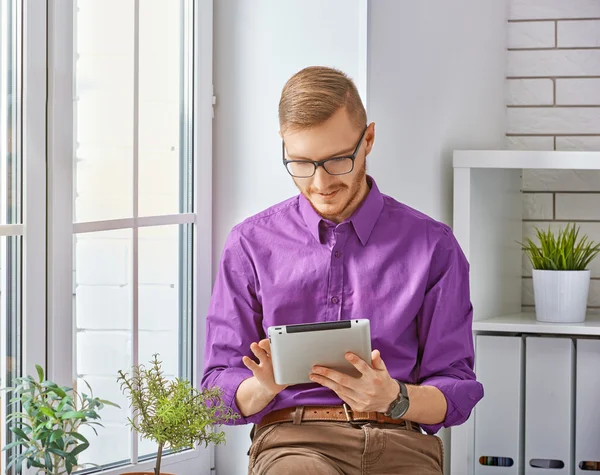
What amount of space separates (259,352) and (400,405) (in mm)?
284

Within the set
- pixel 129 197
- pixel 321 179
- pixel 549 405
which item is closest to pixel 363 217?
pixel 321 179

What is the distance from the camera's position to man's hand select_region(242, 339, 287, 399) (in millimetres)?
1485

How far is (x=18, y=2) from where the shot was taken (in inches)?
63.4

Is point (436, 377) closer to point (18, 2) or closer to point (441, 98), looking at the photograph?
point (441, 98)

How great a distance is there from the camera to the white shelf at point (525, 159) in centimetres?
225

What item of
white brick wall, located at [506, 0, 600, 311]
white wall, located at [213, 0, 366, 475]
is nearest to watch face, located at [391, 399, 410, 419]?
white wall, located at [213, 0, 366, 475]

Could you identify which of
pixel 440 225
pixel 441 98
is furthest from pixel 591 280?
pixel 440 225

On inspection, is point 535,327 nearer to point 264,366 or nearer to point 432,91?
point 432,91

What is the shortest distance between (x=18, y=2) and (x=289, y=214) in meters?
0.67

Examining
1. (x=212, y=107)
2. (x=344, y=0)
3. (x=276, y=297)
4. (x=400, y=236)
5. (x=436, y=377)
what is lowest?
(x=436, y=377)

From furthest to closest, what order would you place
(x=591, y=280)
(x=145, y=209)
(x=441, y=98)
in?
(x=591, y=280) < (x=441, y=98) < (x=145, y=209)

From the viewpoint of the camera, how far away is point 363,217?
1.70 meters

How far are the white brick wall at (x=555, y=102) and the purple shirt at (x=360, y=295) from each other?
103 cm

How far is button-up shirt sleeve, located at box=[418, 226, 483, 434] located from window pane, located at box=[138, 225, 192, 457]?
0.63 metres
